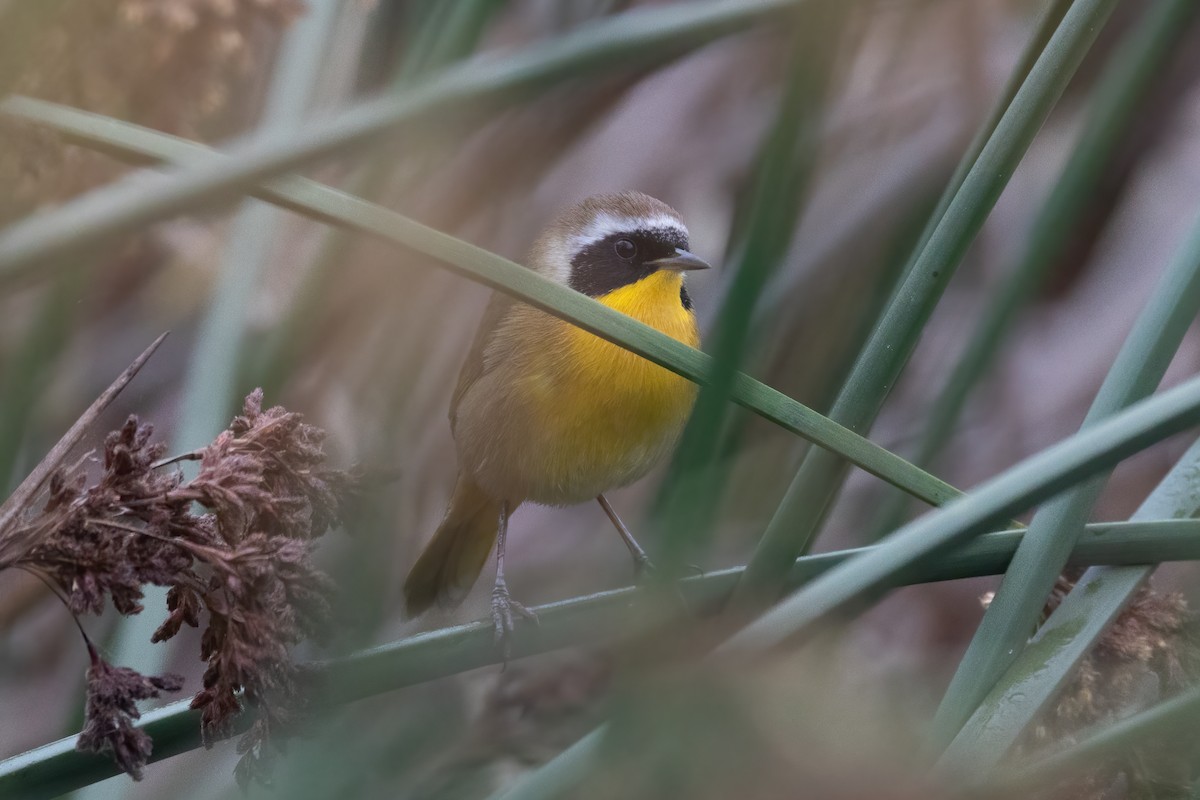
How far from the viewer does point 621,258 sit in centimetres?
175

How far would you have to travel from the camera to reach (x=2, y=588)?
155 cm

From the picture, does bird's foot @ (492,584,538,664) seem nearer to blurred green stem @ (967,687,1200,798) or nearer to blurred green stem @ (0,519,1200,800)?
blurred green stem @ (0,519,1200,800)

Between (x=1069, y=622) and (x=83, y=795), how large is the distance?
91 centimetres

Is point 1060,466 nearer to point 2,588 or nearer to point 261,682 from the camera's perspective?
point 261,682

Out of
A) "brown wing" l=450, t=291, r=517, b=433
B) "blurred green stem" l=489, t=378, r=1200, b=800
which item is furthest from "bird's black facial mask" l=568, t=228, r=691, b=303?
"blurred green stem" l=489, t=378, r=1200, b=800

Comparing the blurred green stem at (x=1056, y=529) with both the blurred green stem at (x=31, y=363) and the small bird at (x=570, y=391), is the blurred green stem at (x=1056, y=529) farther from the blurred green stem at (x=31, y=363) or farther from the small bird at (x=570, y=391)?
the blurred green stem at (x=31, y=363)

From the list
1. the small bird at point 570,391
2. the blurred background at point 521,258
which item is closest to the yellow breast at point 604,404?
the small bird at point 570,391

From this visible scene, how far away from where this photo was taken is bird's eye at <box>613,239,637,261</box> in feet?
5.75

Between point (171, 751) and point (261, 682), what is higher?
point (261, 682)

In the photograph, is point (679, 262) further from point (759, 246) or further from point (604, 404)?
point (759, 246)

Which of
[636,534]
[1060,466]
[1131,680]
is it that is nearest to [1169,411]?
[1060,466]

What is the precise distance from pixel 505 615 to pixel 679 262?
0.57 metres

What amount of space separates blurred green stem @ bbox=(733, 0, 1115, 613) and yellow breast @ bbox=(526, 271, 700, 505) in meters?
0.70

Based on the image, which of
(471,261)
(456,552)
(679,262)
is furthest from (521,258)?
(471,261)
